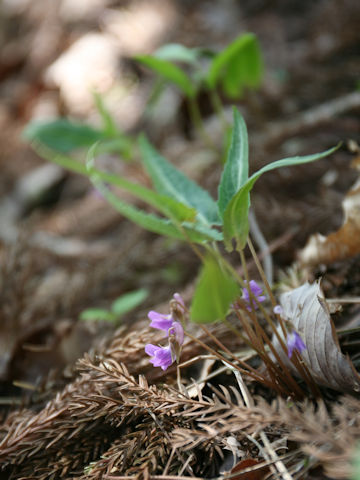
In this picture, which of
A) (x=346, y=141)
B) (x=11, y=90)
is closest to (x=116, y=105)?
(x=11, y=90)

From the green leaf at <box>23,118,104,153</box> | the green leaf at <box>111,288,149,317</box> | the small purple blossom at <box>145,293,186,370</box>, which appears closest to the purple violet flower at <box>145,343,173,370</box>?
the small purple blossom at <box>145,293,186,370</box>

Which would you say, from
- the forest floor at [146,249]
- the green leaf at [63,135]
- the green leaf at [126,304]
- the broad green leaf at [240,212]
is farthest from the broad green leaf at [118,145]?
the broad green leaf at [240,212]

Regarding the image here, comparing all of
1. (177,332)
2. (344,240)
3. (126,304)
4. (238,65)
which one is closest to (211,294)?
(177,332)

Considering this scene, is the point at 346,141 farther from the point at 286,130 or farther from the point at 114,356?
the point at 114,356

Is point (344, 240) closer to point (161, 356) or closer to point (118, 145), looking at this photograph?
point (161, 356)

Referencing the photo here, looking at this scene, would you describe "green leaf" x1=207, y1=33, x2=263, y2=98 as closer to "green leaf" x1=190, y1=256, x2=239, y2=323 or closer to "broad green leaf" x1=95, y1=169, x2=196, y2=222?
"broad green leaf" x1=95, y1=169, x2=196, y2=222
